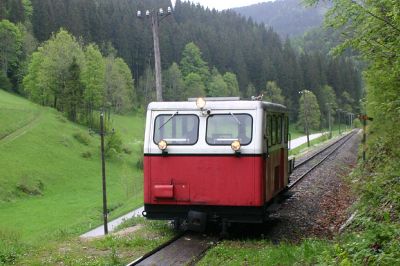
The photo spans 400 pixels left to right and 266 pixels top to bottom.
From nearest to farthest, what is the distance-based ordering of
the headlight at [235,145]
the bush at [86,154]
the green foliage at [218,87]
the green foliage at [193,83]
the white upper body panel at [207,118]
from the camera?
the headlight at [235,145]
the white upper body panel at [207,118]
the bush at [86,154]
the green foliage at [193,83]
the green foliage at [218,87]

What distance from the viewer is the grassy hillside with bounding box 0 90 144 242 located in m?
38.4

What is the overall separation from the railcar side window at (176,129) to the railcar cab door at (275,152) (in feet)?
4.83

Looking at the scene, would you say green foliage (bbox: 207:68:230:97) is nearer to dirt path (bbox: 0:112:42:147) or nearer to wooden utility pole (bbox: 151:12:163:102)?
dirt path (bbox: 0:112:42:147)

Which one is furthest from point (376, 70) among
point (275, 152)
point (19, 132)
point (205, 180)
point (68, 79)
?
point (68, 79)

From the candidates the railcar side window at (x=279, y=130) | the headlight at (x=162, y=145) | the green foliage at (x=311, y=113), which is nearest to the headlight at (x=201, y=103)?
the headlight at (x=162, y=145)

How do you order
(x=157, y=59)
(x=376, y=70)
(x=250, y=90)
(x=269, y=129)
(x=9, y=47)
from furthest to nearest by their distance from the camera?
1. (x=250, y=90)
2. (x=9, y=47)
3. (x=157, y=59)
4. (x=376, y=70)
5. (x=269, y=129)

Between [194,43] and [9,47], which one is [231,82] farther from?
[9,47]

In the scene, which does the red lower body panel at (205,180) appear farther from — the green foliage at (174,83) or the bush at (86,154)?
the green foliage at (174,83)

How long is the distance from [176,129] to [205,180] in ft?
4.06

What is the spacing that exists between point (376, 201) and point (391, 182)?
89 centimetres

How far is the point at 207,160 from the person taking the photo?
1039cm

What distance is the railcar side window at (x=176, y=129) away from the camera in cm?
1068

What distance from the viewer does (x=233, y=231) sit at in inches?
447

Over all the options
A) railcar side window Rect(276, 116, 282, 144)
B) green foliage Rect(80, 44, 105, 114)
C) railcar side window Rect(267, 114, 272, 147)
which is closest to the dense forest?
green foliage Rect(80, 44, 105, 114)
